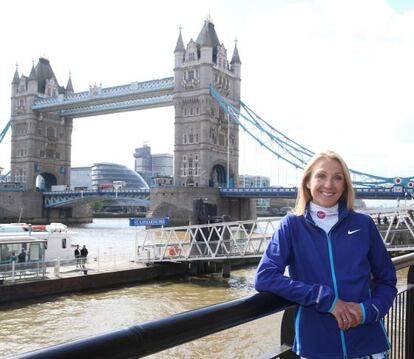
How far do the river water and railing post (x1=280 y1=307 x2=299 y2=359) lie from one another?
24.7ft

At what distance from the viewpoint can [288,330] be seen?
7.51 ft

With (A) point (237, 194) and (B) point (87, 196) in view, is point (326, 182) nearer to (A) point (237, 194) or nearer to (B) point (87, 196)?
(A) point (237, 194)

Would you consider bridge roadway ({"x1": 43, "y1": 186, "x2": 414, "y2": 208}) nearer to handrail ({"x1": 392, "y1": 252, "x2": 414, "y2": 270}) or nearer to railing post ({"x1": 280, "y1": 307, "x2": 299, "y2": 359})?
handrail ({"x1": 392, "y1": 252, "x2": 414, "y2": 270})

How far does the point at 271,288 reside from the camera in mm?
2115

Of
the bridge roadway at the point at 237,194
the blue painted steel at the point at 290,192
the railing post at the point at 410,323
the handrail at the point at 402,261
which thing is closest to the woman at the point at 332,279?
the handrail at the point at 402,261

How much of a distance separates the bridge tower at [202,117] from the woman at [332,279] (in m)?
58.2

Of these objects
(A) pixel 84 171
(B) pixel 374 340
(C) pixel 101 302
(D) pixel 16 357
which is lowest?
(C) pixel 101 302

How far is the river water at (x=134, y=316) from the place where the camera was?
11555mm

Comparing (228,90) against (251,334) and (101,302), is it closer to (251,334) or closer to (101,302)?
(101,302)

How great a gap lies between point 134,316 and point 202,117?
159ft

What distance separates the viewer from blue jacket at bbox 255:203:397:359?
209 centimetres

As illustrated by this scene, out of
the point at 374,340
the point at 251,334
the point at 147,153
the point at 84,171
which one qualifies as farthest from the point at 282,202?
the point at 374,340

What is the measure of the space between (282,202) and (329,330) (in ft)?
409

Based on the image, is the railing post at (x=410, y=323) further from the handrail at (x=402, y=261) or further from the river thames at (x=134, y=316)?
the river thames at (x=134, y=316)
